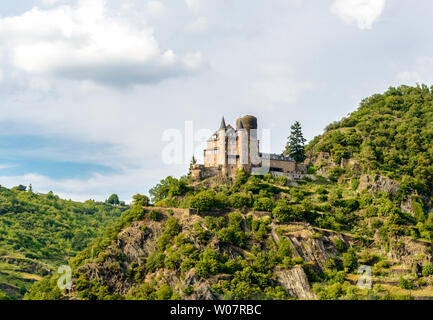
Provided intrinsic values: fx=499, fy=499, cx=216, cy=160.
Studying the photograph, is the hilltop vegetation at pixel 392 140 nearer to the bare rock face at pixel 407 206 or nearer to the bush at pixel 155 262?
the bare rock face at pixel 407 206

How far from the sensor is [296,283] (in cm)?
6756

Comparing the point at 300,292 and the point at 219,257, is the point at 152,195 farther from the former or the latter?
the point at 300,292

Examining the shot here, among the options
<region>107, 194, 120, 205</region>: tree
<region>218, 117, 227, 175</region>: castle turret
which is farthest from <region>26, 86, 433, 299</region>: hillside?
<region>107, 194, 120, 205</region>: tree

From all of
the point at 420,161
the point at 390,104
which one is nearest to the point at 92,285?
the point at 420,161

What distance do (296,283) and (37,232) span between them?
3302 inches

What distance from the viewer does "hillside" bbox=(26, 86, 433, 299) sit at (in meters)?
67.1

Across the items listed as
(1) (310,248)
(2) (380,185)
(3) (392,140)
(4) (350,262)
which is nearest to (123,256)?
(1) (310,248)

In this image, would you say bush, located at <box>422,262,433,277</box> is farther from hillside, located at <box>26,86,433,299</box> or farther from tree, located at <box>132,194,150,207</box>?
tree, located at <box>132,194,150,207</box>

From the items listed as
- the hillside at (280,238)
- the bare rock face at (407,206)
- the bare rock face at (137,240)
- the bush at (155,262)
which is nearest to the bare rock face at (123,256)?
the bare rock face at (137,240)

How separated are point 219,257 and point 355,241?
73.0 ft

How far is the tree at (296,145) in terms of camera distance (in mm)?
98562

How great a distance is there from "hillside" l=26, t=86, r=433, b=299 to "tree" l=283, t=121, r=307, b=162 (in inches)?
235

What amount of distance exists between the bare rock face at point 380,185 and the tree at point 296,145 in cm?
1588

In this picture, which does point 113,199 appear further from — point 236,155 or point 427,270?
point 427,270
